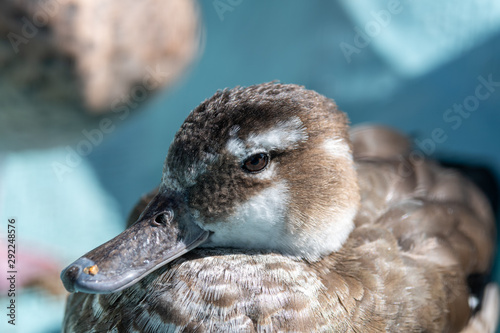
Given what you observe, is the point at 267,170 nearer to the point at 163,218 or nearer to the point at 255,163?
the point at 255,163

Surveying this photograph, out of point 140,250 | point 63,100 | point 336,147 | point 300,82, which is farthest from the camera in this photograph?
point 300,82

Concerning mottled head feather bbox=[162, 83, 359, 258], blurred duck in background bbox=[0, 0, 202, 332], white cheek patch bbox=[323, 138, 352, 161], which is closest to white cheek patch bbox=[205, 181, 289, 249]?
mottled head feather bbox=[162, 83, 359, 258]

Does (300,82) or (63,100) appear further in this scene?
(300,82)

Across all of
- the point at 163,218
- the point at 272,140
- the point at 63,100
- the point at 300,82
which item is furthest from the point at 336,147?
the point at 300,82

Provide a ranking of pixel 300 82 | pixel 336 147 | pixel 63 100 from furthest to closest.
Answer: pixel 300 82 → pixel 63 100 → pixel 336 147

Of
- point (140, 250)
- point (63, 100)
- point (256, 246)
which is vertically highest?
point (63, 100)

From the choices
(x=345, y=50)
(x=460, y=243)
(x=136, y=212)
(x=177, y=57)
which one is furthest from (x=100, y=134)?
(x=460, y=243)

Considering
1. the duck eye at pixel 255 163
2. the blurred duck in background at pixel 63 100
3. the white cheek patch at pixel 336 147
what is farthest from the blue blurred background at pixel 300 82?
the duck eye at pixel 255 163

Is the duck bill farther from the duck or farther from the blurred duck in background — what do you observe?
the blurred duck in background
